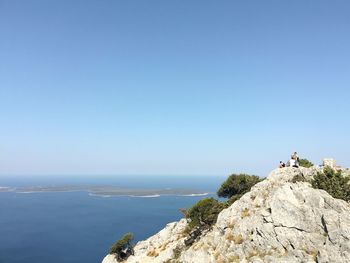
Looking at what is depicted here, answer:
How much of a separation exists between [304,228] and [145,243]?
46.3 meters

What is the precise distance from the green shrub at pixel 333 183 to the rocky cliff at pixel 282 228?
5.37 feet

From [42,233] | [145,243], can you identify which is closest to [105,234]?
[42,233]

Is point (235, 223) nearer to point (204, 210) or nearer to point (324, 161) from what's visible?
point (204, 210)

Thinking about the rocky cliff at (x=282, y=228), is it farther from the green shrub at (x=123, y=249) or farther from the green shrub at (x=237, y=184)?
the green shrub at (x=123, y=249)

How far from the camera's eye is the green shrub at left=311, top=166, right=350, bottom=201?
132 ft

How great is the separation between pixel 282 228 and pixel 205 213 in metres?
19.0

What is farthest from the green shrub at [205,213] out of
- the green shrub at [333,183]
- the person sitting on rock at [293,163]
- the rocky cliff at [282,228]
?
the green shrub at [333,183]

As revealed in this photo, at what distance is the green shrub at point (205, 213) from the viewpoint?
174ft

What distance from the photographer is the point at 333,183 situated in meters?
41.1

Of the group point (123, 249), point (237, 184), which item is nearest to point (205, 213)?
point (237, 184)

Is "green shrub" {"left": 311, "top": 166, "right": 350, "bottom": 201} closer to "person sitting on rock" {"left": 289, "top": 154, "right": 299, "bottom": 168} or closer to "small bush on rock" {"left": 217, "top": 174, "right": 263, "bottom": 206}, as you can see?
"person sitting on rock" {"left": 289, "top": 154, "right": 299, "bottom": 168}

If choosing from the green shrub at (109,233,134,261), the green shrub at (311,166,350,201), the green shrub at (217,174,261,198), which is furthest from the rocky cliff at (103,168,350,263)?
the green shrub at (109,233,134,261)

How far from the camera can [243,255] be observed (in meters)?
37.1

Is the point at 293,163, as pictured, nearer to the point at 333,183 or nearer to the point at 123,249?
the point at 333,183
